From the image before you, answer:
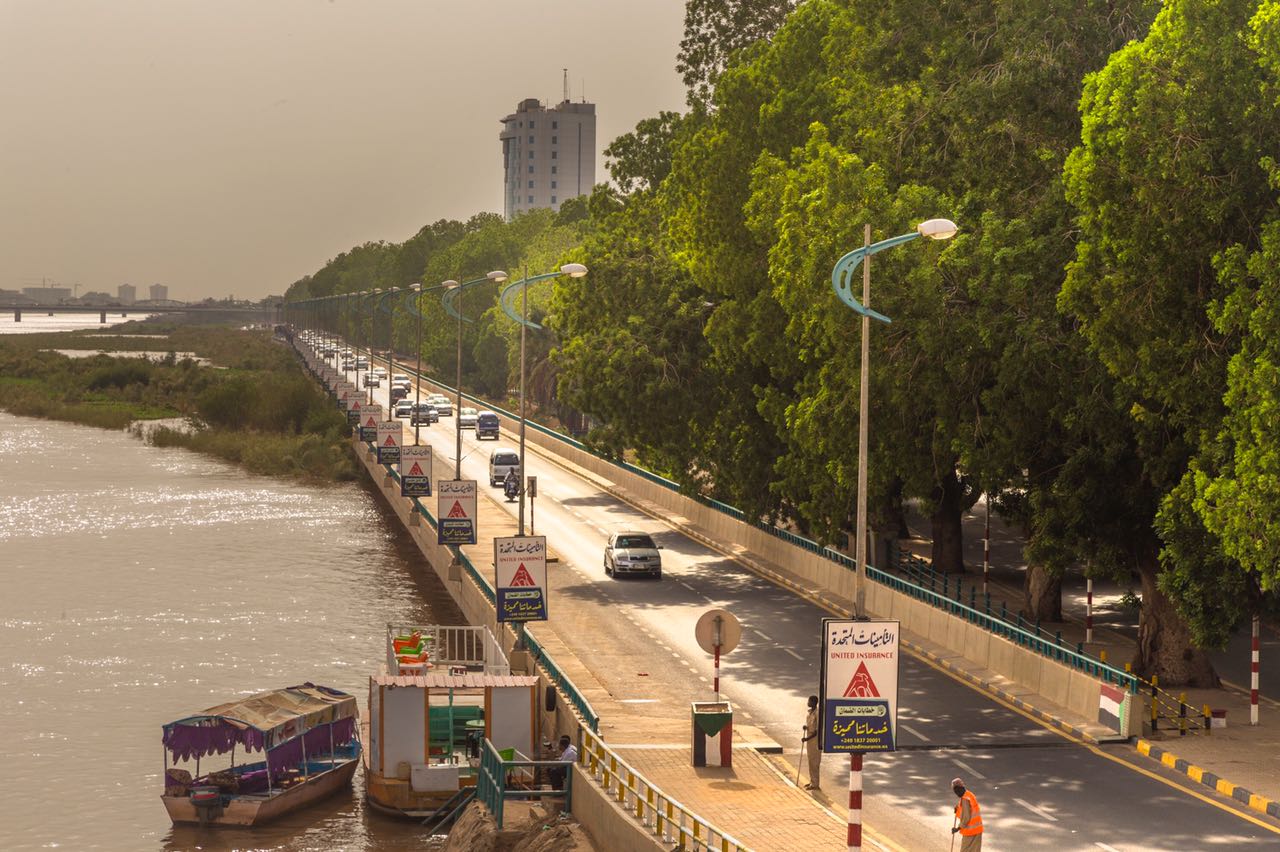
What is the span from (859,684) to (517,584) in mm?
16318

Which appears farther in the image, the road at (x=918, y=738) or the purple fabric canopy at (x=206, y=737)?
the purple fabric canopy at (x=206, y=737)

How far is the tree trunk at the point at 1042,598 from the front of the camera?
44.9m

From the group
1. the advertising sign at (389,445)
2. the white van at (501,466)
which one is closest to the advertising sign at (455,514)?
the advertising sign at (389,445)

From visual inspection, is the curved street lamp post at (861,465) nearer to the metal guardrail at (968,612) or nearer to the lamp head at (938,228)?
the lamp head at (938,228)

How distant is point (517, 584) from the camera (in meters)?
37.0

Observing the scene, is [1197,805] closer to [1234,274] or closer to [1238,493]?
[1238,493]

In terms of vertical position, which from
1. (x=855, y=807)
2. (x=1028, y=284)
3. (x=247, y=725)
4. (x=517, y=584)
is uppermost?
(x=1028, y=284)

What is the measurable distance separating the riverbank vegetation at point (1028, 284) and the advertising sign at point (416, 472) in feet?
36.0

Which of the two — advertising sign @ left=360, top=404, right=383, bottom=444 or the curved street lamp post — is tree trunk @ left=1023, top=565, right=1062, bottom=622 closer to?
the curved street lamp post

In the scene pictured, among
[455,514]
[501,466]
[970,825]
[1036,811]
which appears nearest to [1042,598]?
[455,514]

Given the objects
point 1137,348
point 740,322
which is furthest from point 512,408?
point 1137,348

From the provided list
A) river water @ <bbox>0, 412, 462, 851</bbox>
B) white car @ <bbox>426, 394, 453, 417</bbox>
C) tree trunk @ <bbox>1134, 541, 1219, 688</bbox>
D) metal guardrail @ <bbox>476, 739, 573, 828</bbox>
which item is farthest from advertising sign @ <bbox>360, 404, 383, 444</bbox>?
metal guardrail @ <bbox>476, 739, 573, 828</bbox>

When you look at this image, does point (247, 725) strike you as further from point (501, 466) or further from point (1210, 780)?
point (501, 466)

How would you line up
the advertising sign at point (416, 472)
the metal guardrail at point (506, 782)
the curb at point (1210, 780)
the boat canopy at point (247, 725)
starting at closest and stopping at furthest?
the curb at point (1210, 780)
the metal guardrail at point (506, 782)
the boat canopy at point (247, 725)
the advertising sign at point (416, 472)
